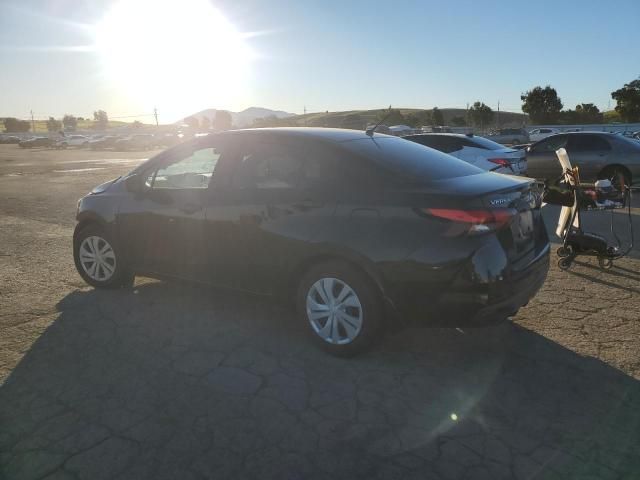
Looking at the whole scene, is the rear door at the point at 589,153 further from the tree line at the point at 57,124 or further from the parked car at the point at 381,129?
the tree line at the point at 57,124

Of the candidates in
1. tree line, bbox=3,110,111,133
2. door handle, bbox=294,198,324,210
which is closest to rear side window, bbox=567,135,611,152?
door handle, bbox=294,198,324,210

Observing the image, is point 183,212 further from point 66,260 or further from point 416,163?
point 66,260

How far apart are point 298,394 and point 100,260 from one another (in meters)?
3.04

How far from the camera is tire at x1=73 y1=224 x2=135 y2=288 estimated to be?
17.1 feet

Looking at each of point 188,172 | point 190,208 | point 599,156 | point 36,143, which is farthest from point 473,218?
point 36,143

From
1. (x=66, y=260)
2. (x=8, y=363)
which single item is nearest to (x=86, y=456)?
(x=8, y=363)

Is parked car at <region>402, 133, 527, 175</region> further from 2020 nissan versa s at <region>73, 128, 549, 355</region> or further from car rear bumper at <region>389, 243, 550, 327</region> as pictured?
car rear bumper at <region>389, 243, 550, 327</region>

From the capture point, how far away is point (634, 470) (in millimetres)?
2514

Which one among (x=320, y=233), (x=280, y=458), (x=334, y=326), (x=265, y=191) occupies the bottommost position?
(x=280, y=458)

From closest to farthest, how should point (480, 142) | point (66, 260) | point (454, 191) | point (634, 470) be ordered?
point (634, 470) < point (454, 191) < point (66, 260) < point (480, 142)

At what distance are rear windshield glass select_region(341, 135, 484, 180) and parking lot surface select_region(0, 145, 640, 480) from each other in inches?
51.8

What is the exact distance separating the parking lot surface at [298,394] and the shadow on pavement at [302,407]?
0.01 m

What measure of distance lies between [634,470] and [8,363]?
3992 mm

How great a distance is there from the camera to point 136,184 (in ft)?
16.1
